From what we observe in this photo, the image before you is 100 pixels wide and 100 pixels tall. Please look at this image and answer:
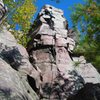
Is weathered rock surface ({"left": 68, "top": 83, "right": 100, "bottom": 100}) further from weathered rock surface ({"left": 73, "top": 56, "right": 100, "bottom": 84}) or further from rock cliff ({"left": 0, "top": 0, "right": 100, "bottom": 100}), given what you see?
weathered rock surface ({"left": 73, "top": 56, "right": 100, "bottom": 84})

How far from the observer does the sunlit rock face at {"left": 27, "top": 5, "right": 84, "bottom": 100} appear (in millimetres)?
24125

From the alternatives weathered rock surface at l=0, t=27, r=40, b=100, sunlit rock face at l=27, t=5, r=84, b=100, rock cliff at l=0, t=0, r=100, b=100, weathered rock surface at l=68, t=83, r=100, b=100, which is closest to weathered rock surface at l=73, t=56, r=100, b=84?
rock cliff at l=0, t=0, r=100, b=100

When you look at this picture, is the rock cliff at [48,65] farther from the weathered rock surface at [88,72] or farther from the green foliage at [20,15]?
the green foliage at [20,15]

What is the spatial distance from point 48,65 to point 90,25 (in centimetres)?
512

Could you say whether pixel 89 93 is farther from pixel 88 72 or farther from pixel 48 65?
pixel 88 72

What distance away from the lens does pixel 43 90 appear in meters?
23.7

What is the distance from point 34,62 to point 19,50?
3140 millimetres

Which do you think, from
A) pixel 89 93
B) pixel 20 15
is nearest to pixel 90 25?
pixel 89 93

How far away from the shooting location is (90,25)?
22.5 meters

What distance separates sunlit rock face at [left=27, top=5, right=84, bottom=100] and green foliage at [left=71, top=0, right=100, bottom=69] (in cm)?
257

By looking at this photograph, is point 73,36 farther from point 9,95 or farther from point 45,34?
point 9,95

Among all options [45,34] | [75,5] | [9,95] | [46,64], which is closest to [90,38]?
[75,5]

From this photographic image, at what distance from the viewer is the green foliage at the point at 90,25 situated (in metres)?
21.7

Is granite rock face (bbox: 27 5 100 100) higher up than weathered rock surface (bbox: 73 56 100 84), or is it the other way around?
granite rock face (bbox: 27 5 100 100)
